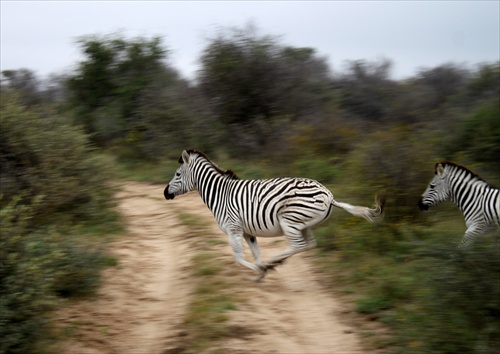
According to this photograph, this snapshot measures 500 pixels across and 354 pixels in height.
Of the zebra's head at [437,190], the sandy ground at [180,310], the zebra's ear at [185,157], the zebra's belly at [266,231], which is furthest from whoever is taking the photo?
the zebra's ear at [185,157]

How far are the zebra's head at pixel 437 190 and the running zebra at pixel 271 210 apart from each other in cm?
130

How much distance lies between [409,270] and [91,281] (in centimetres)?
384

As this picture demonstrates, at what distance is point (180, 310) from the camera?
7.47 metres

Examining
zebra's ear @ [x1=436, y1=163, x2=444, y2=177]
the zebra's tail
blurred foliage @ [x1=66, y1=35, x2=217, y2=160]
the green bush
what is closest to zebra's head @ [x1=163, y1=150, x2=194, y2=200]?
the green bush

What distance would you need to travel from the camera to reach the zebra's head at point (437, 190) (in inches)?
351

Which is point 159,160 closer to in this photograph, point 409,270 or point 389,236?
point 389,236

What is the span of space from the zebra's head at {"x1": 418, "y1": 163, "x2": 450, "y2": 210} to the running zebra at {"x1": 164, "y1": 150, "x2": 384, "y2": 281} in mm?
1303

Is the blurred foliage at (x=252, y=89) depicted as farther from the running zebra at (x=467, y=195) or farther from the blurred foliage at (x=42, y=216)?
the running zebra at (x=467, y=195)

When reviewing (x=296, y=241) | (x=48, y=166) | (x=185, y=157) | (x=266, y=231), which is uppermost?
(x=48, y=166)

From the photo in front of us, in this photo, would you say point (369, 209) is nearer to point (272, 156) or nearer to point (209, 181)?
point (209, 181)

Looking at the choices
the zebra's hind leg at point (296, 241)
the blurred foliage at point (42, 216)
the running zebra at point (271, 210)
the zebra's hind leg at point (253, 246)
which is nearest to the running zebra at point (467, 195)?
the running zebra at point (271, 210)

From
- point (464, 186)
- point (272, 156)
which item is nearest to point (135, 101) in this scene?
point (272, 156)

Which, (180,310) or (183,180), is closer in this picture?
(180,310)

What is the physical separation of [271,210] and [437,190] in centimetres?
259
